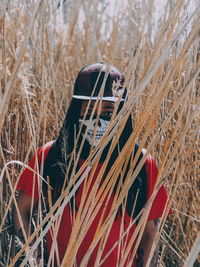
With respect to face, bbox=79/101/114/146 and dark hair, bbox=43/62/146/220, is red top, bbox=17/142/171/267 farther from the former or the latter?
face, bbox=79/101/114/146

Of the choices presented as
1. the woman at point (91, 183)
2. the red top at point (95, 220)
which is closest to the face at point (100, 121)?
the woman at point (91, 183)

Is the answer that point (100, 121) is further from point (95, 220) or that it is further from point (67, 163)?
point (95, 220)

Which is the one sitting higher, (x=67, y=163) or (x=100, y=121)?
(x=100, y=121)

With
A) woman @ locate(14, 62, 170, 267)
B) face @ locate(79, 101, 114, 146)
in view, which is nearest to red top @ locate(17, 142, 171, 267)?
woman @ locate(14, 62, 170, 267)

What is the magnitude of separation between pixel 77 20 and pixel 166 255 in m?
1.76

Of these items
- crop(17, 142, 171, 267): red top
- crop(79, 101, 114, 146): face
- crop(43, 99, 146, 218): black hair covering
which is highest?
crop(79, 101, 114, 146): face

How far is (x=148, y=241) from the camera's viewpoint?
126 cm

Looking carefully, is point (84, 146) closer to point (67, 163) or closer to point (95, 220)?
point (67, 163)

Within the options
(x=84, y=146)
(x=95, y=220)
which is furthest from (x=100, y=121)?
(x=95, y=220)

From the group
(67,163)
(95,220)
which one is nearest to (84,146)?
(67,163)

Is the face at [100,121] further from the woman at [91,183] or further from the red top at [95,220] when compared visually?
the red top at [95,220]

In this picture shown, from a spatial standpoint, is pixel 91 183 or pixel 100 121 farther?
pixel 91 183

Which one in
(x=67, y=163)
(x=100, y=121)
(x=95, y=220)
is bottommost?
(x=95, y=220)

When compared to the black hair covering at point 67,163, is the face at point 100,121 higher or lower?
higher
